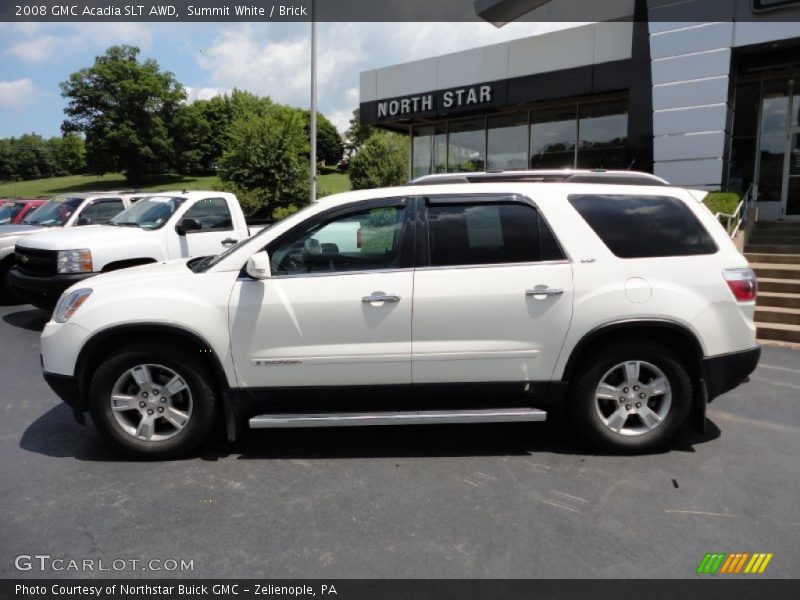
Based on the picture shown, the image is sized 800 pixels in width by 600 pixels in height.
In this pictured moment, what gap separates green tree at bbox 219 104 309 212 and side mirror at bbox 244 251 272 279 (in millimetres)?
31587

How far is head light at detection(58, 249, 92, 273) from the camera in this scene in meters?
7.31

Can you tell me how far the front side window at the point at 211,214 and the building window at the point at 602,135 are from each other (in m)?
10.9

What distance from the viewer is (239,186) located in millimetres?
35812

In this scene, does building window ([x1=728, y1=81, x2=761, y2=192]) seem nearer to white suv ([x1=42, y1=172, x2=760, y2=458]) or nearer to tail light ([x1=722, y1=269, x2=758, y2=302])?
tail light ([x1=722, y1=269, x2=758, y2=302])

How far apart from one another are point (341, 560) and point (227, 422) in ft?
4.72

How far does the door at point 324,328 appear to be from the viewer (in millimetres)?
3795

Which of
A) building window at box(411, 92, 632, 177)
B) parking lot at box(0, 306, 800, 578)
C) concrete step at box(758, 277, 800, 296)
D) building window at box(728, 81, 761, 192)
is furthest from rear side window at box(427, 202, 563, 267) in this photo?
building window at box(728, 81, 761, 192)

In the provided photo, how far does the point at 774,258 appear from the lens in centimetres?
957

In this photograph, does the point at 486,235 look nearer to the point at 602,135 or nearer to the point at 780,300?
the point at 780,300

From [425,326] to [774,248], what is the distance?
9367mm

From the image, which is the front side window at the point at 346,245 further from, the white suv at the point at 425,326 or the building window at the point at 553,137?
the building window at the point at 553,137
